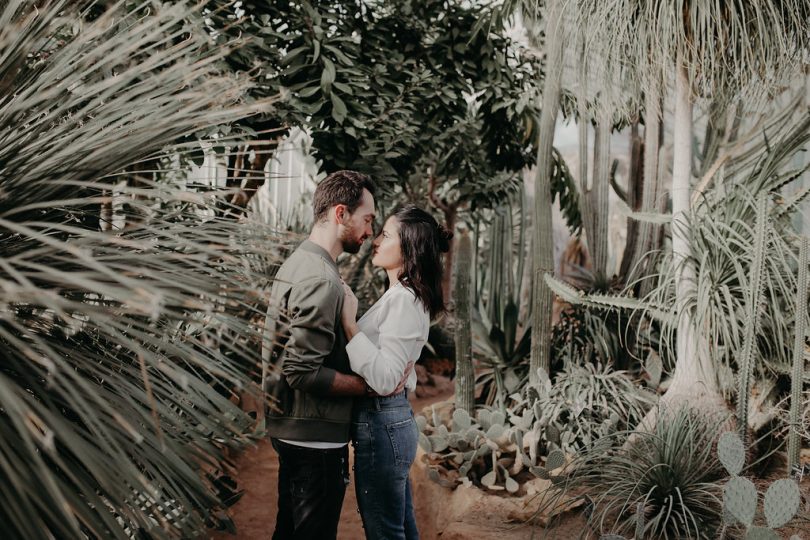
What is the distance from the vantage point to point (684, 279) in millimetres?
2959

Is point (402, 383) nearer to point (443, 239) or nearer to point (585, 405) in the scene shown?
point (443, 239)

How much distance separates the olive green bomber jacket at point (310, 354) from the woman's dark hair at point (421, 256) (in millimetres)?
229

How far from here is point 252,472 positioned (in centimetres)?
375

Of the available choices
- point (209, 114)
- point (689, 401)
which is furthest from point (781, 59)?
point (209, 114)

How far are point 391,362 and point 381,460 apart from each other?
0.28 m

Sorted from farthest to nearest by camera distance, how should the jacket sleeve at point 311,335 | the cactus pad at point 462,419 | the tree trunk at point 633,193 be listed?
the tree trunk at point 633,193
the cactus pad at point 462,419
the jacket sleeve at point 311,335

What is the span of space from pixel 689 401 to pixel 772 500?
1.08 meters

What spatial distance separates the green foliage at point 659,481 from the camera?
231 cm

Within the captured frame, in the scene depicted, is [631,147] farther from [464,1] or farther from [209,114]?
[209,114]

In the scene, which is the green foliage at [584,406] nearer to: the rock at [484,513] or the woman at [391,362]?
the rock at [484,513]

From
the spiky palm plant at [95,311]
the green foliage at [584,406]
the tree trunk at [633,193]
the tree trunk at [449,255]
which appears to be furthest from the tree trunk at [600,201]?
the spiky palm plant at [95,311]

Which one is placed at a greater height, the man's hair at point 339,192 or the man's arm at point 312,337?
the man's hair at point 339,192

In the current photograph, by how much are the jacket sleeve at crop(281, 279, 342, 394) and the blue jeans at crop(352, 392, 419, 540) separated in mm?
197

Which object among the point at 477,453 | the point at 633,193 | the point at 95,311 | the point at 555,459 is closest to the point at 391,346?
the point at 95,311
